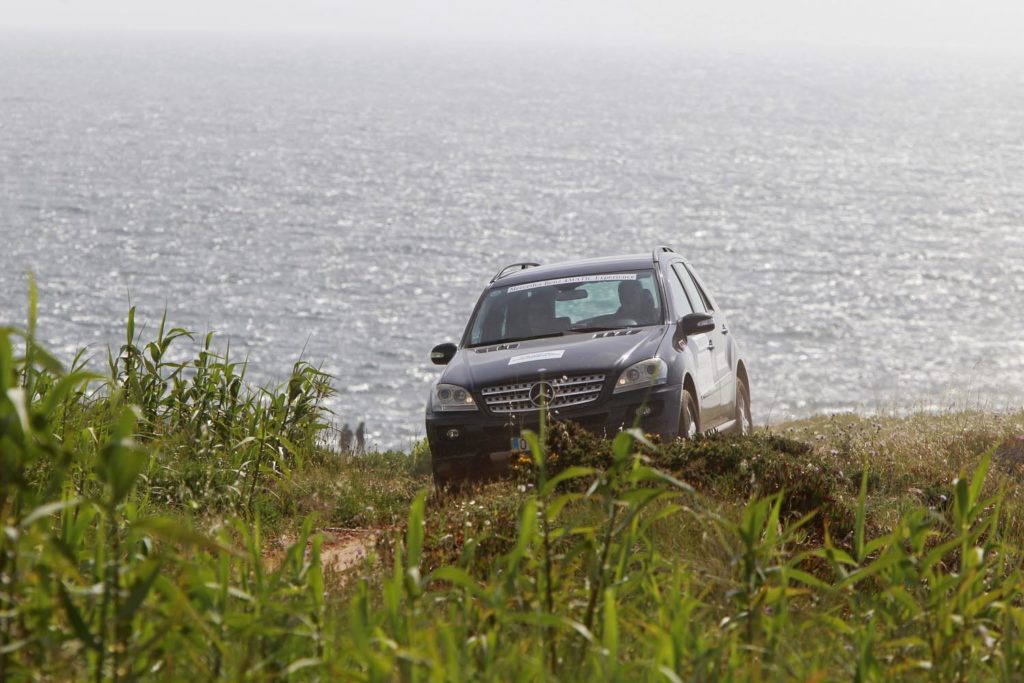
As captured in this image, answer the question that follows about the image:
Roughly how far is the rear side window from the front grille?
2.38m

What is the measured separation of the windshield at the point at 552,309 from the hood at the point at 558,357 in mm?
341

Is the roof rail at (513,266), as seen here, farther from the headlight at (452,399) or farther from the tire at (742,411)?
the tire at (742,411)

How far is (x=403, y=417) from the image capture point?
1629 inches

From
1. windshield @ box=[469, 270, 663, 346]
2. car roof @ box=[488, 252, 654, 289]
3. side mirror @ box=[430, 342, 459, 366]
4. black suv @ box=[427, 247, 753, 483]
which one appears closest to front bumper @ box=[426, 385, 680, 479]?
black suv @ box=[427, 247, 753, 483]

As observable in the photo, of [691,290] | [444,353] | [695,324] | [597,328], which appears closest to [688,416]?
[695,324]

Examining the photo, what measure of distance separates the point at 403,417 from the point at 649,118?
414 feet

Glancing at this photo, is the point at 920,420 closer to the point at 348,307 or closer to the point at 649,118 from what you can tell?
the point at 348,307

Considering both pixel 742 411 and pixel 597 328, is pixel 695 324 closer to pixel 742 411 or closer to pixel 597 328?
pixel 597 328

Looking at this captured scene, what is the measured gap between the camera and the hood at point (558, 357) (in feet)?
31.0

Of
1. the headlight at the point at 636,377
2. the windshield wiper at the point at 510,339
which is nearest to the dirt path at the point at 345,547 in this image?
the headlight at the point at 636,377

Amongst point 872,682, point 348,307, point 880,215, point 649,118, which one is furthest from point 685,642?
point 649,118

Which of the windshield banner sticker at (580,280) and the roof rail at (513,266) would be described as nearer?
the windshield banner sticker at (580,280)

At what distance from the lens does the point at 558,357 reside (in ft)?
31.6

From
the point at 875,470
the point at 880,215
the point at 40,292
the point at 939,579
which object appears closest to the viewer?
the point at 939,579
